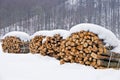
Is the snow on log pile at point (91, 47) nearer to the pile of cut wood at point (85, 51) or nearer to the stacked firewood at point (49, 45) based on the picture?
the pile of cut wood at point (85, 51)

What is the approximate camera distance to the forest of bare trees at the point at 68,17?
260 ft

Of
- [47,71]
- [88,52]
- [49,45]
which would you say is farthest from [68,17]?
[47,71]

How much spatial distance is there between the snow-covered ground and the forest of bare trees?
6281 cm

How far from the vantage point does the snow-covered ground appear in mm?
8111

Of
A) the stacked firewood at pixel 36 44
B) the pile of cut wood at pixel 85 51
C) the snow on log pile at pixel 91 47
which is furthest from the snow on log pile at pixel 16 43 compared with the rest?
the snow on log pile at pixel 91 47

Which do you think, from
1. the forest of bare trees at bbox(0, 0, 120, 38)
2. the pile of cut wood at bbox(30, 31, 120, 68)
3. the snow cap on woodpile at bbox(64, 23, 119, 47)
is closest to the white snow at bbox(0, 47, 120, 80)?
the pile of cut wood at bbox(30, 31, 120, 68)

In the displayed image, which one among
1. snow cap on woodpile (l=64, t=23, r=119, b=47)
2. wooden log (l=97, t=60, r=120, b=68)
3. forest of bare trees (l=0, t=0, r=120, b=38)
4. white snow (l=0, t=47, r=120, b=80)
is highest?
forest of bare trees (l=0, t=0, r=120, b=38)

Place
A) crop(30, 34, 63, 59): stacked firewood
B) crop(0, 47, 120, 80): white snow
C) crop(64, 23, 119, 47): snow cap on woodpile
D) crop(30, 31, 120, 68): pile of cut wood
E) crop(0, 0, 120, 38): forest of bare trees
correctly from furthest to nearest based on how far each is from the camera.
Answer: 1. crop(0, 0, 120, 38): forest of bare trees
2. crop(30, 34, 63, 59): stacked firewood
3. crop(64, 23, 119, 47): snow cap on woodpile
4. crop(30, 31, 120, 68): pile of cut wood
5. crop(0, 47, 120, 80): white snow

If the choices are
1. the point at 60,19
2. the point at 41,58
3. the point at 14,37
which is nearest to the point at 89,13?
the point at 60,19

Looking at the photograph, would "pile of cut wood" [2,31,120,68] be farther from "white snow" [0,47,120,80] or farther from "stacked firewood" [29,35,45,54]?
"stacked firewood" [29,35,45,54]

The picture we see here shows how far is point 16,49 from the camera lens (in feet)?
56.9

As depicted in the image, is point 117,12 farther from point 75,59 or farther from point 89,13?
point 75,59

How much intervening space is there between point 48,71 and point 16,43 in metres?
8.30

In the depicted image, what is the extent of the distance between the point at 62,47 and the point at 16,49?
7380 millimetres
